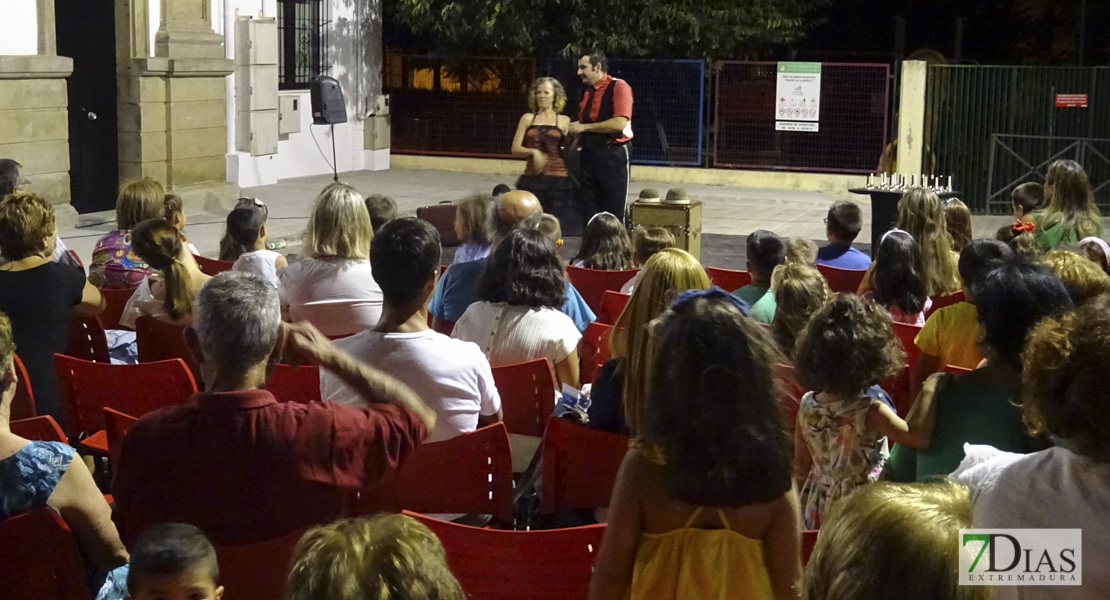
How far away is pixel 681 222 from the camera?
384 inches

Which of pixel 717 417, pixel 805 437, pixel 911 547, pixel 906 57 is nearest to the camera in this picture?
pixel 911 547

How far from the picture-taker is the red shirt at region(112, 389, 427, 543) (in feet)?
9.12

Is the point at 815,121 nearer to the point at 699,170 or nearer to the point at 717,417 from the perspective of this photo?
the point at 699,170

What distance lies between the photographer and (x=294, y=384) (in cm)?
406

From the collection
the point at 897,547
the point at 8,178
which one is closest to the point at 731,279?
the point at 8,178

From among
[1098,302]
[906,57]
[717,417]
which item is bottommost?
[717,417]

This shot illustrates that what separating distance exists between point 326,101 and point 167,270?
12090 mm

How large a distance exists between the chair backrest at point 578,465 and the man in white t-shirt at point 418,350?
385mm

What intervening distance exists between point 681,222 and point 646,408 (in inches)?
289

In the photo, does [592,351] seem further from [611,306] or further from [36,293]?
[36,293]

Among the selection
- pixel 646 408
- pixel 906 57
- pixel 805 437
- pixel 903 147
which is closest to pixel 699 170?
pixel 903 147

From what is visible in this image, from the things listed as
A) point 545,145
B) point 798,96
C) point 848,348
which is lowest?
point 848,348

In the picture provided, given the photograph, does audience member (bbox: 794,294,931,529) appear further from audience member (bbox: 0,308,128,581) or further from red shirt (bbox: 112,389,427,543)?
audience member (bbox: 0,308,128,581)

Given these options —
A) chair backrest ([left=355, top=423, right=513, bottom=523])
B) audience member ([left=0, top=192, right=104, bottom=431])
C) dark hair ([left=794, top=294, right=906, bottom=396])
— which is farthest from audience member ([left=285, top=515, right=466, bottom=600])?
audience member ([left=0, top=192, right=104, bottom=431])
